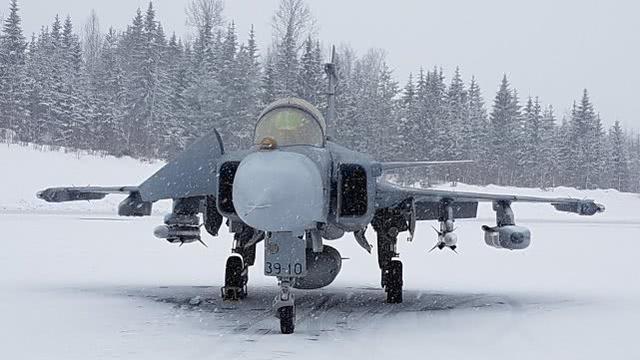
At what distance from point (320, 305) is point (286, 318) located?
12.1 ft

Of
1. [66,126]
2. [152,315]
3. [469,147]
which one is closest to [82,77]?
[66,126]

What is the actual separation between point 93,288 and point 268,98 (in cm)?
4312

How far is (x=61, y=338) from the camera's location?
30.2 feet

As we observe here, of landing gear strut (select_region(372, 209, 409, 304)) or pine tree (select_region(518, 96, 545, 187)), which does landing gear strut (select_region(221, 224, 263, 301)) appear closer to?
landing gear strut (select_region(372, 209, 409, 304))

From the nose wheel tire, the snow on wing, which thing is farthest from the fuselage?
the snow on wing

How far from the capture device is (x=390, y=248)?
47.3 feet

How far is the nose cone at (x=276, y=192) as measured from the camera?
913cm

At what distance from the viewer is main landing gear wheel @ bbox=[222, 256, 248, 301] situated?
13891mm

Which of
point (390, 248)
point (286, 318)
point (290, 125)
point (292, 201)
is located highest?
point (290, 125)

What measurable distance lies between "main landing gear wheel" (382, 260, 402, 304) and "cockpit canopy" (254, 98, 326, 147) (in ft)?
10.8

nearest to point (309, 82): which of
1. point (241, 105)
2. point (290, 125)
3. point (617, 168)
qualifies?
point (241, 105)

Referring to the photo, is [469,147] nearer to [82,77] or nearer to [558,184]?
[558,184]

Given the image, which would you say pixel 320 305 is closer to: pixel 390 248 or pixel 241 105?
pixel 390 248

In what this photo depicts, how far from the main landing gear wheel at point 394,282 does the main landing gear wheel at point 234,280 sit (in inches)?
104
